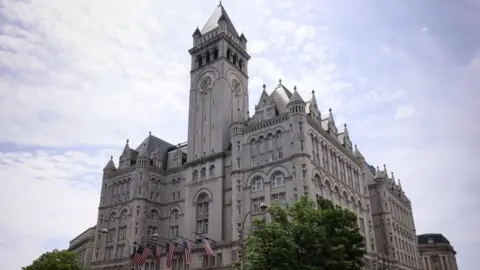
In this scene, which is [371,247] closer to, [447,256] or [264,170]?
[264,170]

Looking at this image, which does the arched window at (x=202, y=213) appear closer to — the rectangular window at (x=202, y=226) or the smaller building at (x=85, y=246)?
the rectangular window at (x=202, y=226)

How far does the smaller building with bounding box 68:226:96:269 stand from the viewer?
3789 inches

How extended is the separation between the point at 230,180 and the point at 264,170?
8.46 m

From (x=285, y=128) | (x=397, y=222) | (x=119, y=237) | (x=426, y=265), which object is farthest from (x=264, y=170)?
(x=426, y=265)

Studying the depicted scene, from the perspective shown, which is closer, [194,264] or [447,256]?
[194,264]

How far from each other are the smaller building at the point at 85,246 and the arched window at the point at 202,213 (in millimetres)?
35477

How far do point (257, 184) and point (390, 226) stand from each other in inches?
1491

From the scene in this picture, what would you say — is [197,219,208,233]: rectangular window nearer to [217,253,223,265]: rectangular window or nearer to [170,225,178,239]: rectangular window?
[217,253,223,265]: rectangular window

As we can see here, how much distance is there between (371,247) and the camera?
74.0 metres

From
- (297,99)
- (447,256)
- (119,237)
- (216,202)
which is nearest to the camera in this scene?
(297,99)

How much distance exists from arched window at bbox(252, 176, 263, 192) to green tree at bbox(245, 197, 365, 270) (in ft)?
85.4

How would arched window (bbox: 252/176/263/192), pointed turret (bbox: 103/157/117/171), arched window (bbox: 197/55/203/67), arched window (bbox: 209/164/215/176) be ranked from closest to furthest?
arched window (bbox: 252/176/263/192) < arched window (bbox: 209/164/215/176) < arched window (bbox: 197/55/203/67) < pointed turret (bbox: 103/157/117/171)

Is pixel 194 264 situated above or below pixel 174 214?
below

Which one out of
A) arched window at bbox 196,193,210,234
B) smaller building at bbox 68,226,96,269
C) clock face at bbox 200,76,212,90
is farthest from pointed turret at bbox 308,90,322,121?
smaller building at bbox 68,226,96,269
